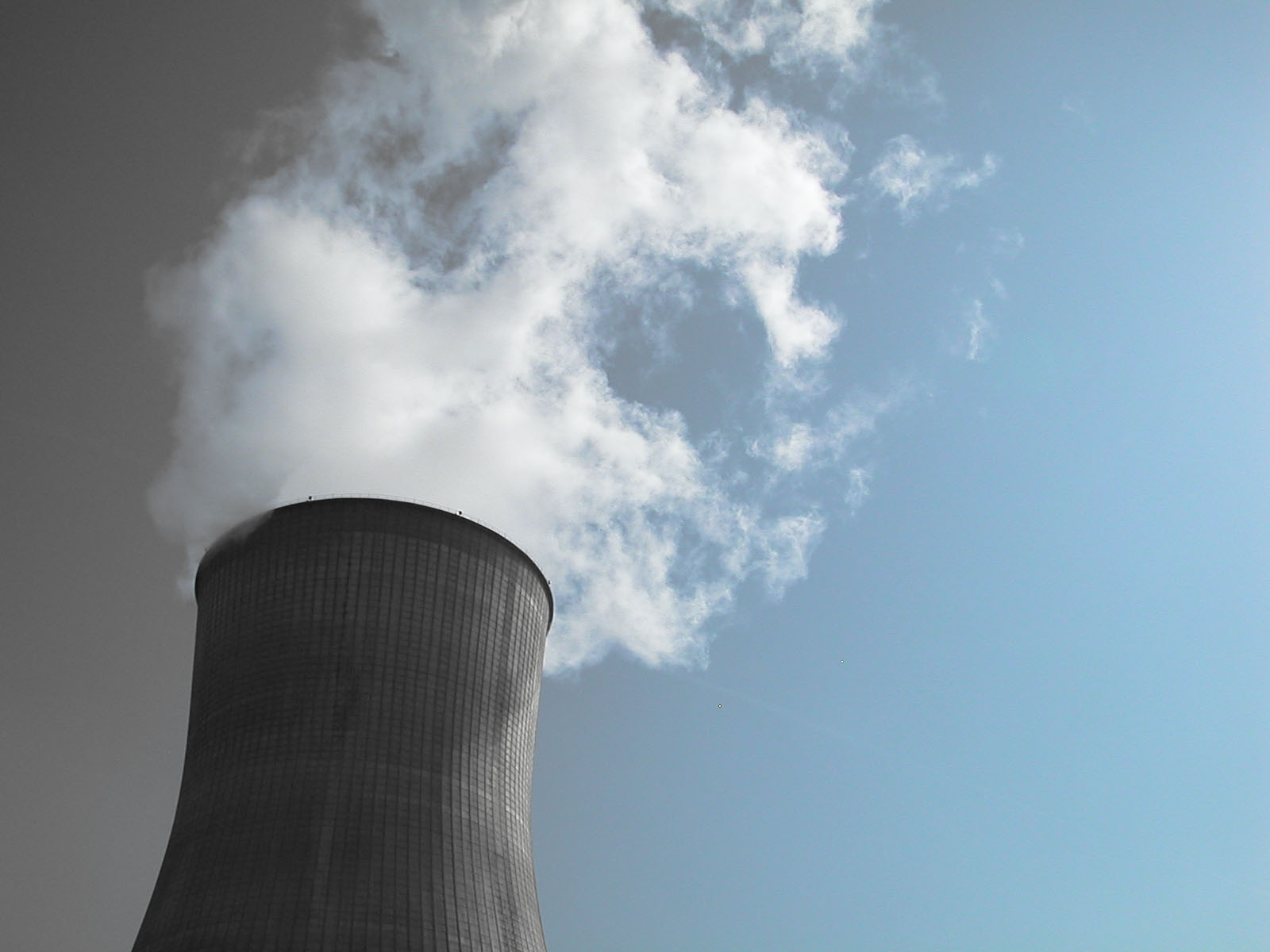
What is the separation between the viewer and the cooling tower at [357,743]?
15.1m

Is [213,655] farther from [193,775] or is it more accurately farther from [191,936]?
[191,936]

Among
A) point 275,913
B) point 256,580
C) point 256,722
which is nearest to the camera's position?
point 275,913

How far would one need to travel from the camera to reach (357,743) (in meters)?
16.3

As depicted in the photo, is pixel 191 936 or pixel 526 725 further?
pixel 526 725

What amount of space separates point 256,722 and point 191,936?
312 cm

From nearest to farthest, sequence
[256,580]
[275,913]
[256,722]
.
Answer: [275,913], [256,722], [256,580]

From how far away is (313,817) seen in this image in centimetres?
1556

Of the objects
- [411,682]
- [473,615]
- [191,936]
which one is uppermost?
[473,615]

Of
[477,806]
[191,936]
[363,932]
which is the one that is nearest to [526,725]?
[477,806]

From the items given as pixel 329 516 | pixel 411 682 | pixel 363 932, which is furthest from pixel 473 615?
pixel 363 932

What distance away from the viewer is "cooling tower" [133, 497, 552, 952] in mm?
15070

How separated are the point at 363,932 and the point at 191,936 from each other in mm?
2378

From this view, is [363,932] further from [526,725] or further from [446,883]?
[526,725]

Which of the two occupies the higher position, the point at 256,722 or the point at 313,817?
the point at 256,722
